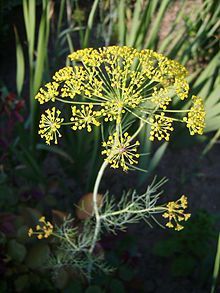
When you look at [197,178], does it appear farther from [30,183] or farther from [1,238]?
[1,238]

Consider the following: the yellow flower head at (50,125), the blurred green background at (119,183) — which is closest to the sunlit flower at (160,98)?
the yellow flower head at (50,125)

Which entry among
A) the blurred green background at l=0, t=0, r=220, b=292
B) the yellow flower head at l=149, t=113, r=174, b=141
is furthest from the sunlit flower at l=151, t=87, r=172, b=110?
the blurred green background at l=0, t=0, r=220, b=292

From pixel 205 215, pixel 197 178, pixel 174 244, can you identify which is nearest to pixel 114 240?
pixel 174 244

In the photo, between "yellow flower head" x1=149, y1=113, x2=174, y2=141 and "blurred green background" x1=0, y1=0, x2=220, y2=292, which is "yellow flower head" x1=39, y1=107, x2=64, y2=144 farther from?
"blurred green background" x1=0, y1=0, x2=220, y2=292

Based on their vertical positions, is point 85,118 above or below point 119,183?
above

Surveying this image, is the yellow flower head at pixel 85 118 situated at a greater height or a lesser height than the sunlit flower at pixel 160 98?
lesser

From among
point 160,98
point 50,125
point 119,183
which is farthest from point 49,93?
point 119,183

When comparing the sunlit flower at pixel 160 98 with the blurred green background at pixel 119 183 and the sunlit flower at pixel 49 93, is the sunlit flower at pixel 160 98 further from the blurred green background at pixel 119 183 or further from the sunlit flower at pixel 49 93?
the blurred green background at pixel 119 183

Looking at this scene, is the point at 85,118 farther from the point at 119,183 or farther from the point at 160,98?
the point at 119,183

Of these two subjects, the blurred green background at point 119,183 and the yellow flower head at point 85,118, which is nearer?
the yellow flower head at point 85,118

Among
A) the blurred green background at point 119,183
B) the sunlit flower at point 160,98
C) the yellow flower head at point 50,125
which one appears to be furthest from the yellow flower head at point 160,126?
the blurred green background at point 119,183

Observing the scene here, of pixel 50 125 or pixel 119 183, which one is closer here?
pixel 50 125
